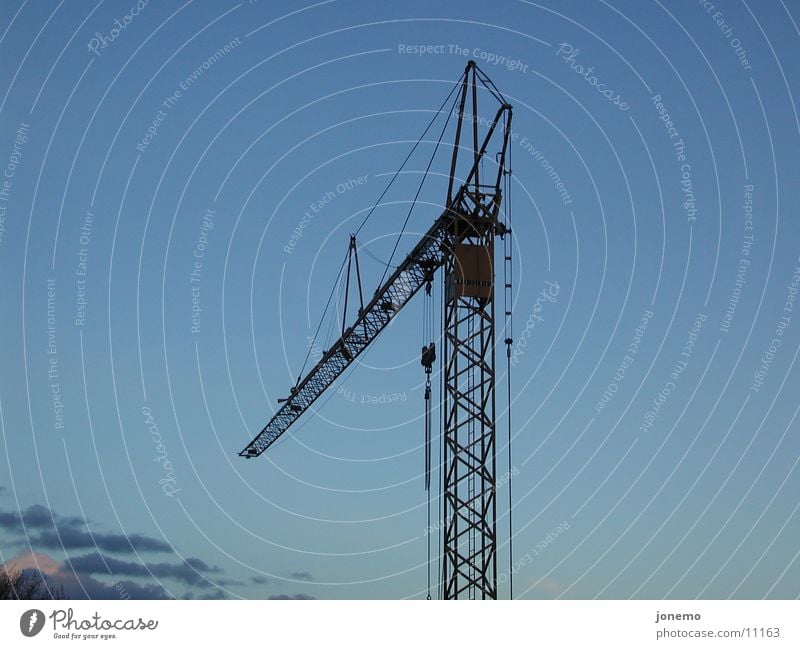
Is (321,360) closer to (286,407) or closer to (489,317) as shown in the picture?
(286,407)

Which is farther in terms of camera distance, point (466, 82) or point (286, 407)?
point (286, 407)

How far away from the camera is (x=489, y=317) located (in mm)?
46688

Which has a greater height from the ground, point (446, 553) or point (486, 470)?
point (486, 470)

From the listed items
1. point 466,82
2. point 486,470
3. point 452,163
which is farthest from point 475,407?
point 466,82

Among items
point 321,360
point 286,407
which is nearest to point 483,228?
point 321,360

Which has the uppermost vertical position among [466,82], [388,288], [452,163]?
[466,82]
